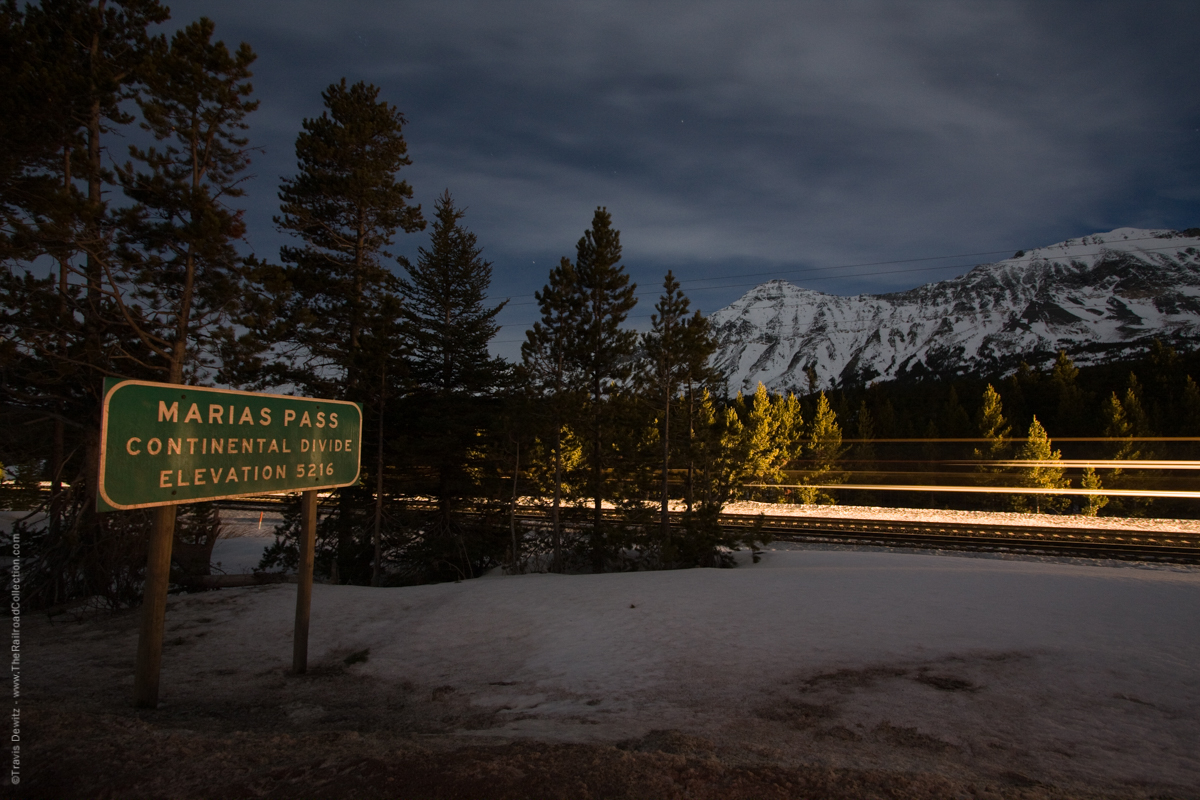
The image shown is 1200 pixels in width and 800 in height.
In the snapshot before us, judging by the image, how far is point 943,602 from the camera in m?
7.74

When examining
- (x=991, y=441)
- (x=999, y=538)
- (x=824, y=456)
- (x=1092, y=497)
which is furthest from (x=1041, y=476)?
(x=999, y=538)

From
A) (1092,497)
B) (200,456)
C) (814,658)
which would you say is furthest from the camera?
(1092,497)

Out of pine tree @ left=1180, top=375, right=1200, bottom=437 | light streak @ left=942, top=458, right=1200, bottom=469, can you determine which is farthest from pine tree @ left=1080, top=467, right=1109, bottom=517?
pine tree @ left=1180, top=375, right=1200, bottom=437

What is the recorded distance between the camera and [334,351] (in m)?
15.2

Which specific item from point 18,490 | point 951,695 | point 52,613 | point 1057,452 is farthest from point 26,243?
point 1057,452

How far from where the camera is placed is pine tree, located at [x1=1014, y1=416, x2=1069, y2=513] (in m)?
32.8

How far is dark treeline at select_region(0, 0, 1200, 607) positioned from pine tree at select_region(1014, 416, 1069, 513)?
14.1ft

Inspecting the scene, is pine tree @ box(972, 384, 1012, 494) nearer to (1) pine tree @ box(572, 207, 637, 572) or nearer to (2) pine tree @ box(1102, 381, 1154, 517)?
(2) pine tree @ box(1102, 381, 1154, 517)

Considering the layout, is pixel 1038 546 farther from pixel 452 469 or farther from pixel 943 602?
pixel 452 469

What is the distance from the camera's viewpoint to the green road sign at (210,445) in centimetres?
347

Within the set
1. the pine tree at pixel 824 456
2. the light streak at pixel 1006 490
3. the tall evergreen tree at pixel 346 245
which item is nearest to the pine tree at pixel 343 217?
the tall evergreen tree at pixel 346 245

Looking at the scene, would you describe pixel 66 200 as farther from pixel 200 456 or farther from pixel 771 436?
pixel 771 436

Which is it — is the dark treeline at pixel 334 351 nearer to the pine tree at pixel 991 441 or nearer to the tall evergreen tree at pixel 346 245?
the tall evergreen tree at pixel 346 245

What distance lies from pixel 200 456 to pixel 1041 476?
4196 centimetres
